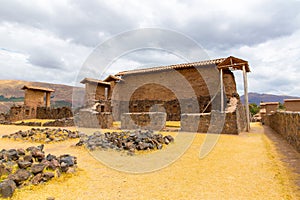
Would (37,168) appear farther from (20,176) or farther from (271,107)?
(271,107)

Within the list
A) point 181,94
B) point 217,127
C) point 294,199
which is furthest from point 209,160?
point 181,94

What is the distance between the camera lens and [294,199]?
9.47 ft

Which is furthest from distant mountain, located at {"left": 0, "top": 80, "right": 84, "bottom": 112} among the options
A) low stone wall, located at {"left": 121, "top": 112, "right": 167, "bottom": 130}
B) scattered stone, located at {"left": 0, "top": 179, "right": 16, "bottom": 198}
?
scattered stone, located at {"left": 0, "top": 179, "right": 16, "bottom": 198}

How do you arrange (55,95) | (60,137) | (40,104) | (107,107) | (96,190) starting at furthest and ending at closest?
(55,95)
(40,104)
(107,107)
(60,137)
(96,190)

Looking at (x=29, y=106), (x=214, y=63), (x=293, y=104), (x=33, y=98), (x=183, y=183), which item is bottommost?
(x=183, y=183)

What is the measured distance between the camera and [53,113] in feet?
82.4

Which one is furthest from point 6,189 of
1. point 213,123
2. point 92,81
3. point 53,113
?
point 53,113

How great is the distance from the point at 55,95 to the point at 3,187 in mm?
70997

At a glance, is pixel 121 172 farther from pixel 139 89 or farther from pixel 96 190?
pixel 139 89

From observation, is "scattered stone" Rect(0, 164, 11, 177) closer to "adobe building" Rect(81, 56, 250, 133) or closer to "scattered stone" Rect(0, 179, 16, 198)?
"scattered stone" Rect(0, 179, 16, 198)

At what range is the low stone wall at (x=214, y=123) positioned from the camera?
452 inches

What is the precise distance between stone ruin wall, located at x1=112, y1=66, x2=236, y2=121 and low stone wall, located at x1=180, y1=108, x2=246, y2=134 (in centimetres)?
683

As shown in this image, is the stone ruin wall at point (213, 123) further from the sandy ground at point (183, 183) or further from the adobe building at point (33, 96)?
the adobe building at point (33, 96)

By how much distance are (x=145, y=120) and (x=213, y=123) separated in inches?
204
